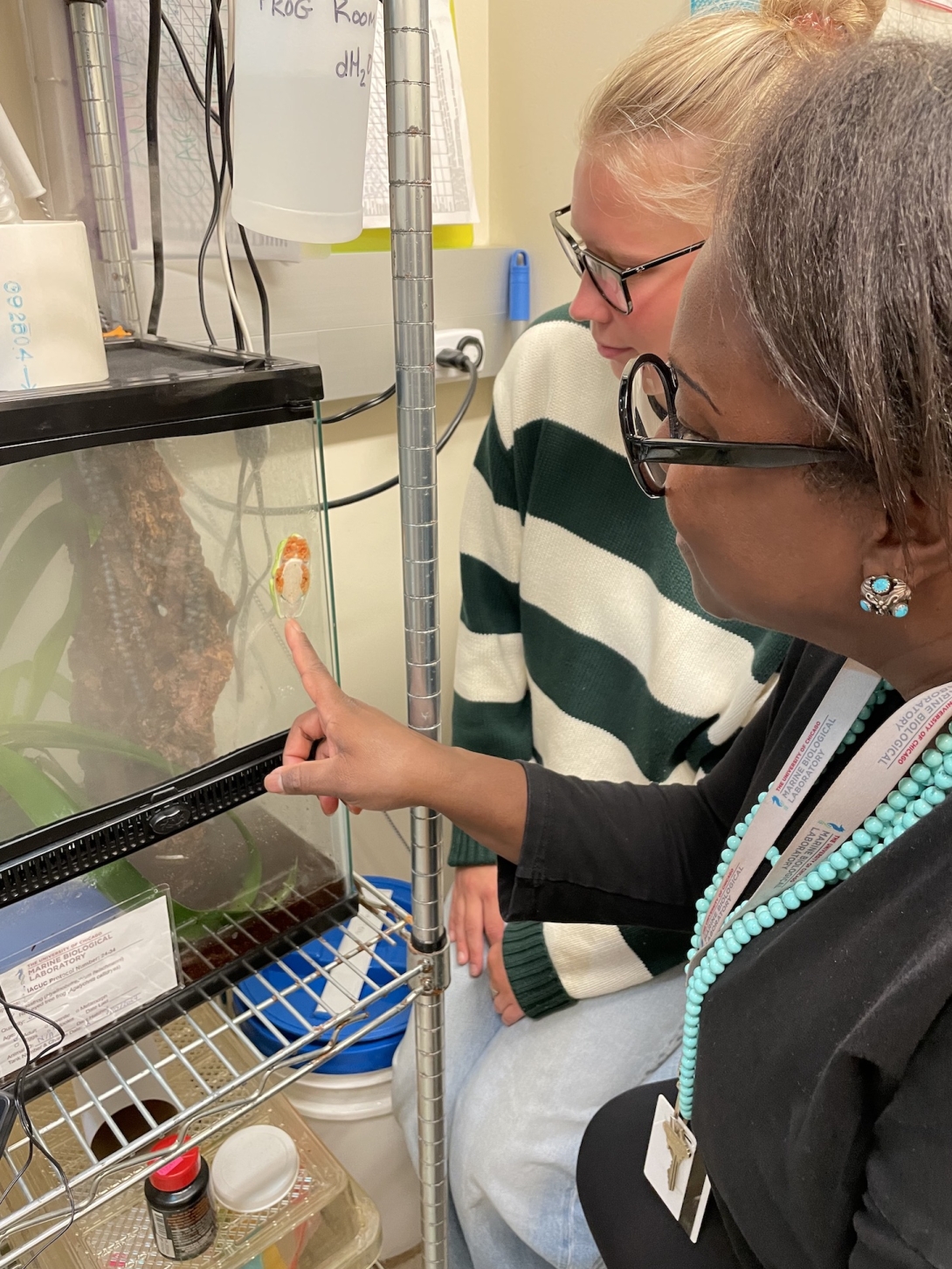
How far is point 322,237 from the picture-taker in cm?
55

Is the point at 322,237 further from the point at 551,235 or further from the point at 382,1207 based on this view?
the point at 382,1207

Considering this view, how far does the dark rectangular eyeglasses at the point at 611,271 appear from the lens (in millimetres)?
792

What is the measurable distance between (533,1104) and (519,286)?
3.21 ft

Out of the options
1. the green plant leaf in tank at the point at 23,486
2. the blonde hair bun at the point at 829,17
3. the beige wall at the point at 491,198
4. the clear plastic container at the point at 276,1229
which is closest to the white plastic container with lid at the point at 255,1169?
the clear plastic container at the point at 276,1229

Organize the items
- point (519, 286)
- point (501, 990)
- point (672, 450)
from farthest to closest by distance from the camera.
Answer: point (519, 286) → point (501, 990) → point (672, 450)

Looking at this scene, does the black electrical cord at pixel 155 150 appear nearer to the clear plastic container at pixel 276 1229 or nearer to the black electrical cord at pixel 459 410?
the black electrical cord at pixel 459 410

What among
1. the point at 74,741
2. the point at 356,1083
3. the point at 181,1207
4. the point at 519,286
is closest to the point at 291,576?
the point at 74,741

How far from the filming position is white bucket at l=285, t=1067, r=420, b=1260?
3.35 feet

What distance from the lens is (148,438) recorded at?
0.56 m

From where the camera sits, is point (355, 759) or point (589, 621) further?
point (589, 621)

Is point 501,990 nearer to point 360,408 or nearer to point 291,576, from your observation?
point 291,576

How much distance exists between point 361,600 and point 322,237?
74 cm

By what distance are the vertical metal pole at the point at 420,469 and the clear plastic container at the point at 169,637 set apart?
103 millimetres

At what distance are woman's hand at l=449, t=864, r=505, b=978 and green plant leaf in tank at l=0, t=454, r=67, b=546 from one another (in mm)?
681
